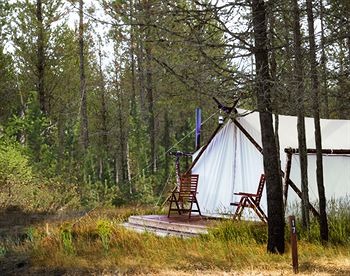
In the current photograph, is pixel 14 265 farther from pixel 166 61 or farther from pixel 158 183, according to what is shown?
pixel 158 183

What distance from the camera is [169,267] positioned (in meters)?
6.61

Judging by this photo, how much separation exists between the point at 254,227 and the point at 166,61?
11.0 ft

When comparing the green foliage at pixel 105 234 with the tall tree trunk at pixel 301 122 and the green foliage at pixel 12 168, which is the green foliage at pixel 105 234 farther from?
the green foliage at pixel 12 168

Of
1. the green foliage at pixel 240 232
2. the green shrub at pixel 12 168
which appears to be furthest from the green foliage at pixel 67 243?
the green shrub at pixel 12 168

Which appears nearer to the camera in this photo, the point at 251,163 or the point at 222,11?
the point at 222,11

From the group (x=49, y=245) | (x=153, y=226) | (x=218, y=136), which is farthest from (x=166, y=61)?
(x=218, y=136)

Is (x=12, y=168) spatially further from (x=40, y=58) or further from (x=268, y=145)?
(x=268, y=145)

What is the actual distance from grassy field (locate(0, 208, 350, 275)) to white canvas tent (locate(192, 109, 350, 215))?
107 inches

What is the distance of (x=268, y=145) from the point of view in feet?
23.1

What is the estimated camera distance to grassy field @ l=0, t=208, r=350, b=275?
6426 millimetres

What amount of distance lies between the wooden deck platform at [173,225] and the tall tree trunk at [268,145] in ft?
6.41

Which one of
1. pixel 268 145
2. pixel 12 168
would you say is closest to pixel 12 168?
pixel 12 168

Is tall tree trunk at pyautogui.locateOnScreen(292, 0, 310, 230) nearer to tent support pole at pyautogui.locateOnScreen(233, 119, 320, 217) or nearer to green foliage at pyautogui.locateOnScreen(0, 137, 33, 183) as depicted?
tent support pole at pyautogui.locateOnScreen(233, 119, 320, 217)

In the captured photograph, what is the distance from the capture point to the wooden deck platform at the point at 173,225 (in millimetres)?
9223
